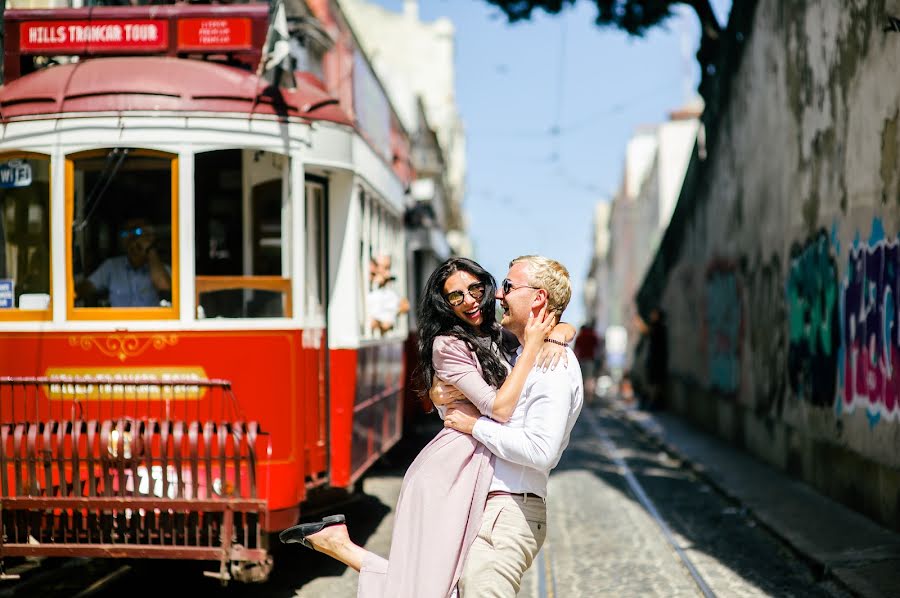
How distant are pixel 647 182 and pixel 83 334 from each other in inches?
1694

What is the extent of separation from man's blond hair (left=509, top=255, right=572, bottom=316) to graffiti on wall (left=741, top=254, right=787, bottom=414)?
890cm

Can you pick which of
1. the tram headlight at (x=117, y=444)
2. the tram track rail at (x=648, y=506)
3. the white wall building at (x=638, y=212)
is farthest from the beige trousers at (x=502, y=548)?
the white wall building at (x=638, y=212)

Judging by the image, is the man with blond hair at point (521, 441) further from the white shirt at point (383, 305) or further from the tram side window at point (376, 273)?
the white shirt at point (383, 305)

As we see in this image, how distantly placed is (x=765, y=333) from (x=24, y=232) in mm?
9230

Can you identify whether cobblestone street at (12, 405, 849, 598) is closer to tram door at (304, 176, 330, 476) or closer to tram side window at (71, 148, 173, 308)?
tram door at (304, 176, 330, 476)

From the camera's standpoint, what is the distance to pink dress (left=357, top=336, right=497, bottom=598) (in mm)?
3957

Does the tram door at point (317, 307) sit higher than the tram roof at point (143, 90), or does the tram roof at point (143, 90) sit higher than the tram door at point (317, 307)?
the tram roof at point (143, 90)

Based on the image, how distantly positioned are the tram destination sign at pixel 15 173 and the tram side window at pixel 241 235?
3.25ft

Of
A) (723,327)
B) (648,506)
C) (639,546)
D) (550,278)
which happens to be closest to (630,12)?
(723,327)

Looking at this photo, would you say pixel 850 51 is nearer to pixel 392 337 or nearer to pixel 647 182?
pixel 392 337

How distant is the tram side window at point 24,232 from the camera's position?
696cm

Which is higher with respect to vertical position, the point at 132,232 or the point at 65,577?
the point at 132,232

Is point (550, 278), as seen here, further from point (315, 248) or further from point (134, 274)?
point (315, 248)

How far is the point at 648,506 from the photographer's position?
10.7 m
